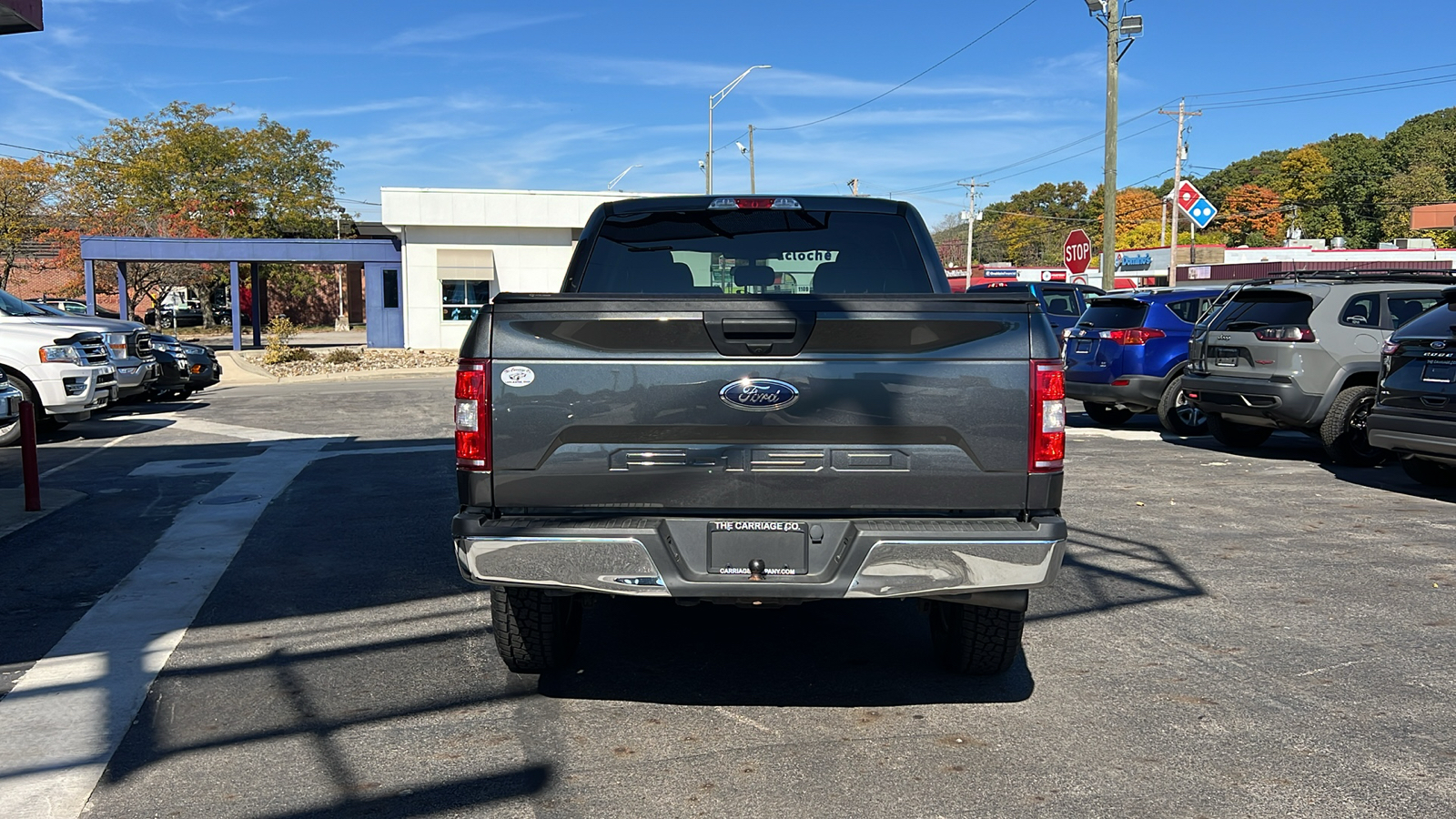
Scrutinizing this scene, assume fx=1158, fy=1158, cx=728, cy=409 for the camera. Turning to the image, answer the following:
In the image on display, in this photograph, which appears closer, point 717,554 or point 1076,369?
point 717,554

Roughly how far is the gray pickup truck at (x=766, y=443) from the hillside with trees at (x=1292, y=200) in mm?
92652

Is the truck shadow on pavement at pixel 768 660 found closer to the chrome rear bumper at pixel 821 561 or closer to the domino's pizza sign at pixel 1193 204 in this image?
the chrome rear bumper at pixel 821 561

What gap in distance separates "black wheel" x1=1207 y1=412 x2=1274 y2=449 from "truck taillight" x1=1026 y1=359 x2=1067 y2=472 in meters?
9.24

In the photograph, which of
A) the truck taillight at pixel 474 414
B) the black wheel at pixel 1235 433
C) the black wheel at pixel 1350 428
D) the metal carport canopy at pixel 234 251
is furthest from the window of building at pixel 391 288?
the truck taillight at pixel 474 414

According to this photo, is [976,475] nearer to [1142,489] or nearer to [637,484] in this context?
[637,484]

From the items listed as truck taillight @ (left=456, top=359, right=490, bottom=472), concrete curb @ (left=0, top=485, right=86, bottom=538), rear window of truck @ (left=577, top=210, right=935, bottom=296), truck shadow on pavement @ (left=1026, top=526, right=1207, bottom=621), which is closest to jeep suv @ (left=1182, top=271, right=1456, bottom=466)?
truck shadow on pavement @ (left=1026, top=526, right=1207, bottom=621)

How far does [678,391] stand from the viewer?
3930mm

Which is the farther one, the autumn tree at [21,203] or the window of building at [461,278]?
the autumn tree at [21,203]

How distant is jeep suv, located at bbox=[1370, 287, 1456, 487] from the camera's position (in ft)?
28.8

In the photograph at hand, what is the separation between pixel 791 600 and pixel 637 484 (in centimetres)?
66

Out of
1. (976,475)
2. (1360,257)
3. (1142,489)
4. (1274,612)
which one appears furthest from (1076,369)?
(1360,257)

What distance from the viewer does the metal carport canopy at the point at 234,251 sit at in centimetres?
3653

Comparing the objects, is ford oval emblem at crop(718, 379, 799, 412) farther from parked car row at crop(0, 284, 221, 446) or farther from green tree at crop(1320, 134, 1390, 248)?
green tree at crop(1320, 134, 1390, 248)

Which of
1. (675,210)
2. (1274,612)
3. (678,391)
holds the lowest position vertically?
(1274,612)
